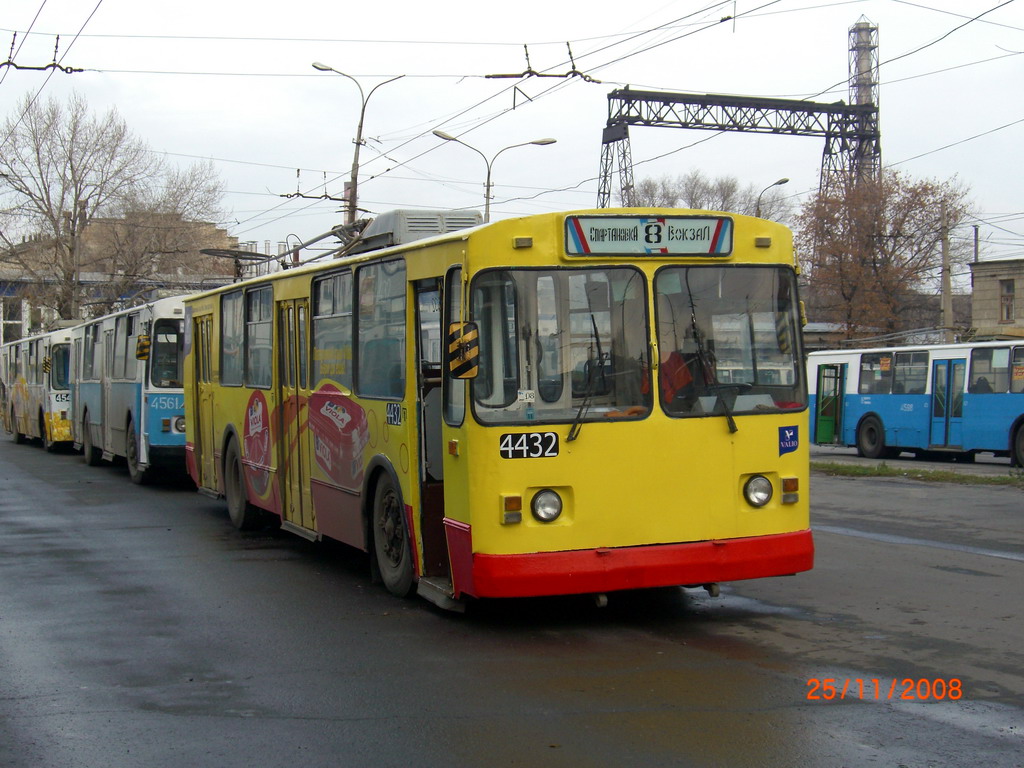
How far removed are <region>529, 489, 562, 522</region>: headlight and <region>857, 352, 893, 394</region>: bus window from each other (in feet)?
74.3

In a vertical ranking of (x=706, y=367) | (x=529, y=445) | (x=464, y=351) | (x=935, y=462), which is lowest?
(x=935, y=462)

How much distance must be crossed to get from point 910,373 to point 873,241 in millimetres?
26047

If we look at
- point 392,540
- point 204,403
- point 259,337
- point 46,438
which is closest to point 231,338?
point 259,337

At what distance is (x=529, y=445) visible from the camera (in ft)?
24.6

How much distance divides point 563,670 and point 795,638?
1662 mm

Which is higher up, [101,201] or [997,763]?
[101,201]

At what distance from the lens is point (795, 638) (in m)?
7.57

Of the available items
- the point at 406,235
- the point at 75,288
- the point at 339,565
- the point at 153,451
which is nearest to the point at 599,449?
the point at 406,235

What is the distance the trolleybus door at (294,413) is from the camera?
11125mm

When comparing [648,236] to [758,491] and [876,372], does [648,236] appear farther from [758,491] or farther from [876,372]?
[876,372]

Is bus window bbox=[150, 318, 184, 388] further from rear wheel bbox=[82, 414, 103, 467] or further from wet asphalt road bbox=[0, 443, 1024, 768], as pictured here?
wet asphalt road bbox=[0, 443, 1024, 768]

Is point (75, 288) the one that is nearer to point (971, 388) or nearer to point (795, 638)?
point (971, 388)
